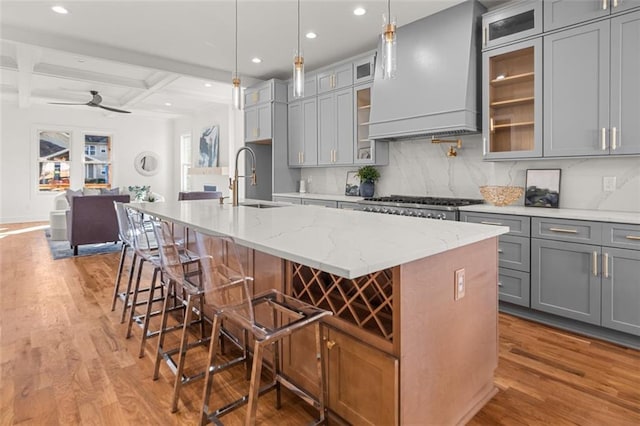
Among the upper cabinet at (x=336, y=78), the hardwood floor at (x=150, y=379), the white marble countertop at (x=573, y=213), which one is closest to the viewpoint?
the hardwood floor at (x=150, y=379)

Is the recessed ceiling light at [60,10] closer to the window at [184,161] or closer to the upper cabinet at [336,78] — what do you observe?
the upper cabinet at [336,78]

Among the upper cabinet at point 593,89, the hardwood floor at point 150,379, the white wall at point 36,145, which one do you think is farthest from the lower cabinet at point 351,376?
the white wall at point 36,145

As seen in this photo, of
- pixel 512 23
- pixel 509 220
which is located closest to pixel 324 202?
pixel 509 220

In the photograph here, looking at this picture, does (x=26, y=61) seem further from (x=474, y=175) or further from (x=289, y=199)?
(x=474, y=175)

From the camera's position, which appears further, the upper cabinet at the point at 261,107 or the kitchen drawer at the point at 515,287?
the upper cabinet at the point at 261,107

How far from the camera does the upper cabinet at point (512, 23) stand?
3.05 meters

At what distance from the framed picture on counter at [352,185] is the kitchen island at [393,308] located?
9.86 feet

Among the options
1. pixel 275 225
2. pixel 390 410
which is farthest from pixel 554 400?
pixel 275 225

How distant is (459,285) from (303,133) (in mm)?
4161

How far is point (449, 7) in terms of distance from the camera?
3.50m

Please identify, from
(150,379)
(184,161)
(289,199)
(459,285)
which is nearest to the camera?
(459,285)

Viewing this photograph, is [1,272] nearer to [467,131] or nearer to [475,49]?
[467,131]

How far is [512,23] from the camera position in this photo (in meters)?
3.20

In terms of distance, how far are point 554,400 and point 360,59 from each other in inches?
156
